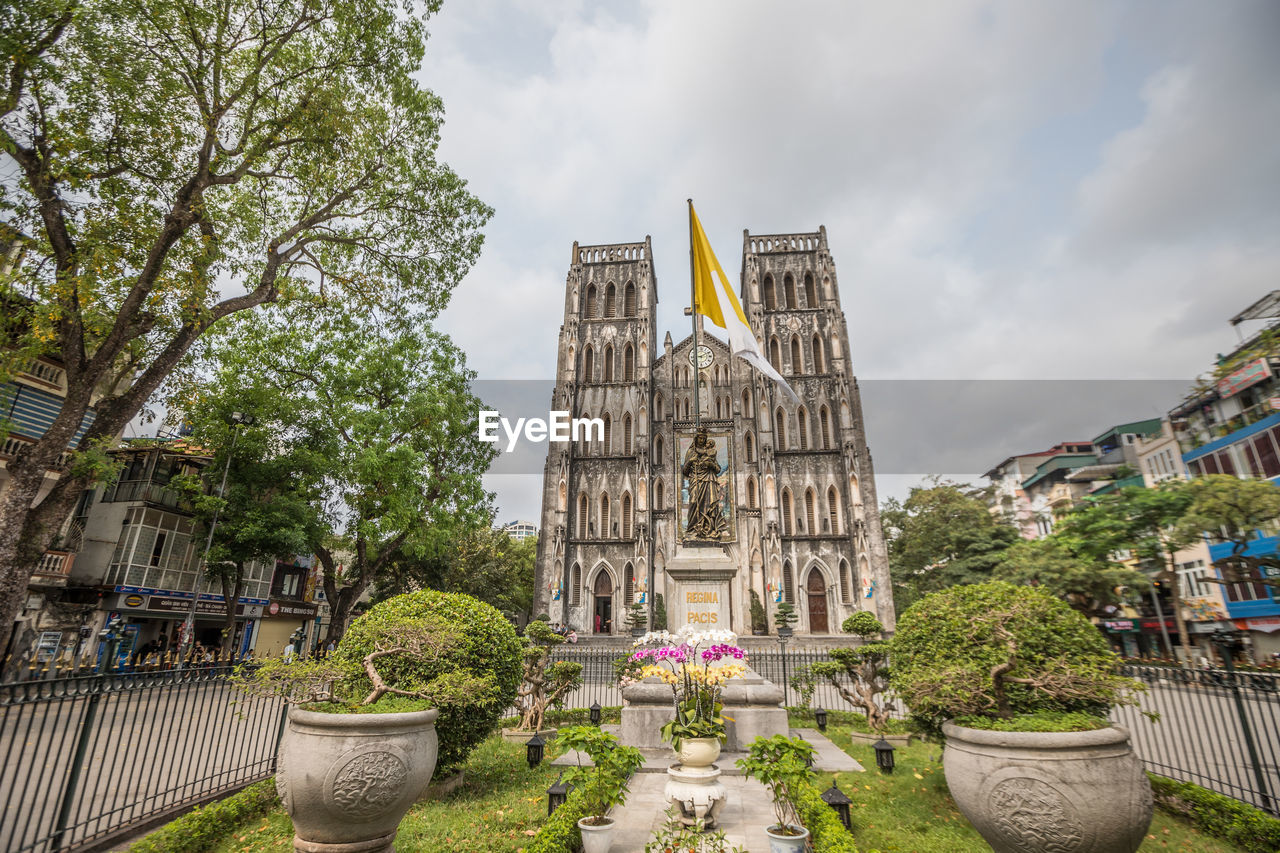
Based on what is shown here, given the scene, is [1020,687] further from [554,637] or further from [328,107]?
[328,107]

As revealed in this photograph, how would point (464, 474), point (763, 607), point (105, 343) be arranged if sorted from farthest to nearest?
point (763, 607)
point (464, 474)
point (105, 343)

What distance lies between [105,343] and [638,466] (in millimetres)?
24558

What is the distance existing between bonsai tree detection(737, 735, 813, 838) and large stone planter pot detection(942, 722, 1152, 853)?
3.99 ft

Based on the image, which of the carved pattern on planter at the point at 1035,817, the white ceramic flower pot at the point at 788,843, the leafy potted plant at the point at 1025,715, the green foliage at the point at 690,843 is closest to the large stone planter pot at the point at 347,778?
the green foliage at the point at 690,843

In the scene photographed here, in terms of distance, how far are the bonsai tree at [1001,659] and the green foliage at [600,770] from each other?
2397mm

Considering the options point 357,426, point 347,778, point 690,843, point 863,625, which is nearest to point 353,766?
point 347,778

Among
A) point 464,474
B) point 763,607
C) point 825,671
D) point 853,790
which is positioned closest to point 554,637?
point 825,671

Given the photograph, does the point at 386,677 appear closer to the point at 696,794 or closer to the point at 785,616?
the point at 696,794

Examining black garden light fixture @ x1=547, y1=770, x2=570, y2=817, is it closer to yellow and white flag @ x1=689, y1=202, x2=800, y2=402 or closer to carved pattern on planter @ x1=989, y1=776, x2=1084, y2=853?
carved pattern on planter @ x1=989, y1=776, x2=1084, y2=853

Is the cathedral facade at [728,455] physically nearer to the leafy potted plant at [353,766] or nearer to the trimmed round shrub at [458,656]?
the trimmed round shrub at [458,656]

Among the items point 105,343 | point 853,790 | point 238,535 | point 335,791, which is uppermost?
point 105,343

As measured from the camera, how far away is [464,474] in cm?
1989

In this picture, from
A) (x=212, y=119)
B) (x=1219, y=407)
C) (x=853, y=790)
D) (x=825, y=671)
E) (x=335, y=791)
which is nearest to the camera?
(x=335, y=791)

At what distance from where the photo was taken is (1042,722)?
156 inches
